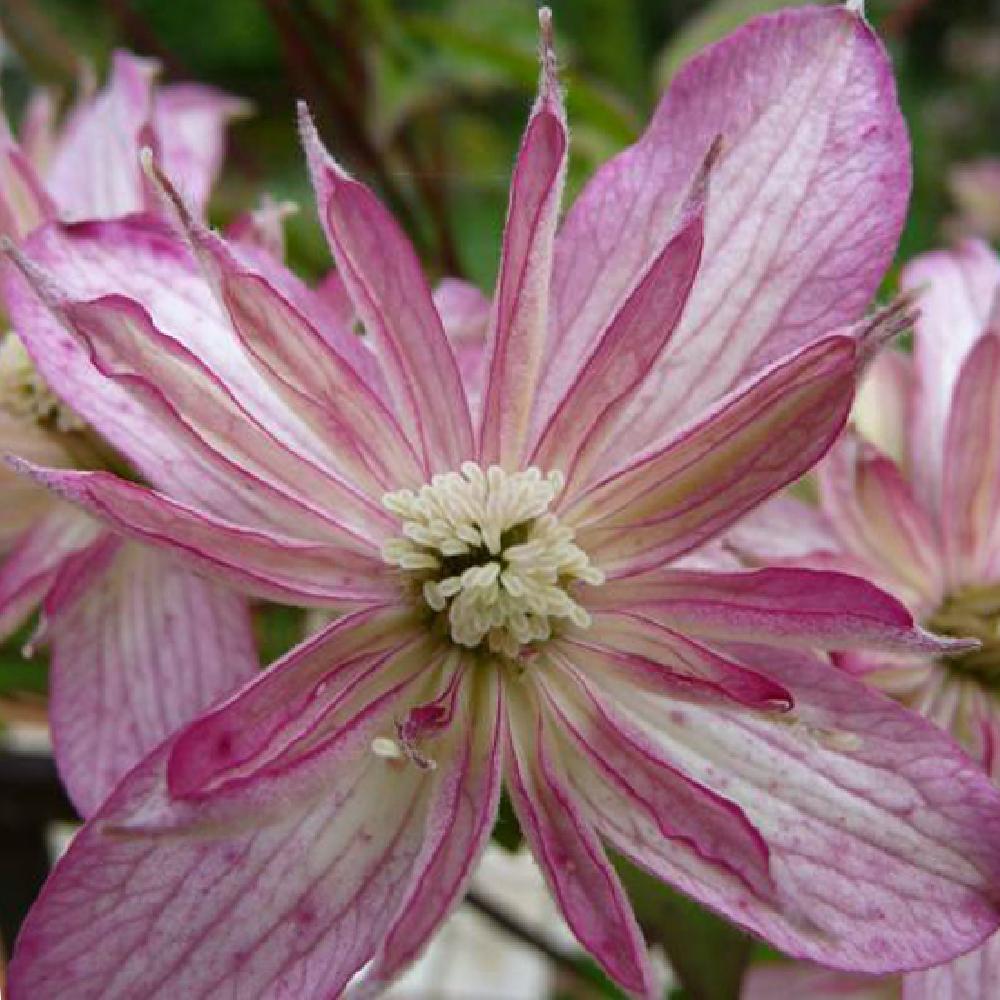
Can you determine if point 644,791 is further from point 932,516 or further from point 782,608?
point 932,516

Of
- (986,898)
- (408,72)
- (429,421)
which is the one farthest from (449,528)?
(408,72)

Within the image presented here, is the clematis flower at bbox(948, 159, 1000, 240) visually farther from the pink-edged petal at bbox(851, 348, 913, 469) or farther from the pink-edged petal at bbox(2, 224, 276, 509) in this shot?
the pink-edged petal at bbox(2, 224, 276, 509)

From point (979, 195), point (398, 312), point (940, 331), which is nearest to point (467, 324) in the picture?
point (398, 312)

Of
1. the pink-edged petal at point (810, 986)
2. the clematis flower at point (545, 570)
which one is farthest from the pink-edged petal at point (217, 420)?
the pink-edged petal at point (810, 986)

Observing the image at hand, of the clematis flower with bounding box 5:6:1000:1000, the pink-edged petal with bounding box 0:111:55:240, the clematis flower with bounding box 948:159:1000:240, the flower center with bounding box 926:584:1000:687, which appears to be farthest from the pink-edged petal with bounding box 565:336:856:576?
the clematis flower with bounding box 948:159:1000:240

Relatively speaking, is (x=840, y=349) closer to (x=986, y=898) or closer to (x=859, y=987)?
(x=986, y=898)

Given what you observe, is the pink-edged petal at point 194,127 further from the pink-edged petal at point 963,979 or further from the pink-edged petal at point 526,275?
the pink-edged petal at point 963,979
